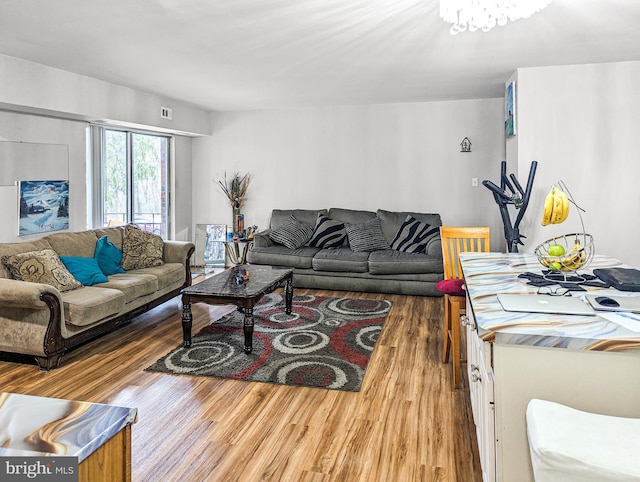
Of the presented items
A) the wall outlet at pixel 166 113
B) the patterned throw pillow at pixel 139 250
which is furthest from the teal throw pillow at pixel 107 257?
the wall outlet at pixel 166 113

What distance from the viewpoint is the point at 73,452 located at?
93 centimetres

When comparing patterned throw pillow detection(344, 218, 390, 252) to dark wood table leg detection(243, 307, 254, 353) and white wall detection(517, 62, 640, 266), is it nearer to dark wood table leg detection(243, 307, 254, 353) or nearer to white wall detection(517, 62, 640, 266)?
white wall detection(517, 62, 640, 266)

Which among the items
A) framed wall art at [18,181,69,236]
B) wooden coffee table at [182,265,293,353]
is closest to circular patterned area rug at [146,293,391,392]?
wooden coffee table at [182,265,293,353]

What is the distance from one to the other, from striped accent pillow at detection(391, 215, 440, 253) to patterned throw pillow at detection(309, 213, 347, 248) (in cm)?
73

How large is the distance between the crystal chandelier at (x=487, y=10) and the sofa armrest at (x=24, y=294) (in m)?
3.13

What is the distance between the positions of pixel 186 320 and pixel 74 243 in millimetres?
1609

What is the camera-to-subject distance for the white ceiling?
10.1ft

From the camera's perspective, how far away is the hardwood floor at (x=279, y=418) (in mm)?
2361

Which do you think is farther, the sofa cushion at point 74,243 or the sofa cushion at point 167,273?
the sofa cushion at point 167,273

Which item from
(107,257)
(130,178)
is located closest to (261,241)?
(130,178)

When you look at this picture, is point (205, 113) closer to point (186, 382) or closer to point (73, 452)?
point (186, 382)

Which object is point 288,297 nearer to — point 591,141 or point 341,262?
point 341,262

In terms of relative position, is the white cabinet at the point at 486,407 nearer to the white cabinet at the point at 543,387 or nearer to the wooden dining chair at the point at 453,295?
the white cabinet at the point at 543,387

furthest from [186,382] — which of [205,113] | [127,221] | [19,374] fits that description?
[205,113]
